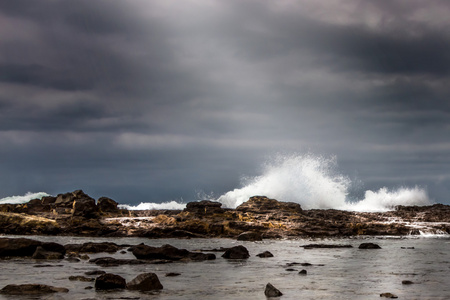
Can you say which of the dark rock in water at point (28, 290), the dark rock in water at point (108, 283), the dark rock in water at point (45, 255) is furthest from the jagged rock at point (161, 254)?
the dark rock in water at point (28, 290)

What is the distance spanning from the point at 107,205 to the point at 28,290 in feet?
138

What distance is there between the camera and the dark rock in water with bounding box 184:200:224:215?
48.4 meters

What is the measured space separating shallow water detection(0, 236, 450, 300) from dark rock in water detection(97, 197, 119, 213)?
31405mm

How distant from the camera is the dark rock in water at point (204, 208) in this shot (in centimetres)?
4838

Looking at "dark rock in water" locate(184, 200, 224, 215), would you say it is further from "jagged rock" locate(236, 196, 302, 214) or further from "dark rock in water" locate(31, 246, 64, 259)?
"dark rock in water" locate(31, 246, 64, 259)

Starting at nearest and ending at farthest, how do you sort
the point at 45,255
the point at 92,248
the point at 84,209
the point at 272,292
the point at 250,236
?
1. the point at 272,292
2. the point at 45,255
3. the point at 92,248
4. the point at 250,236
5. the point at 84,209

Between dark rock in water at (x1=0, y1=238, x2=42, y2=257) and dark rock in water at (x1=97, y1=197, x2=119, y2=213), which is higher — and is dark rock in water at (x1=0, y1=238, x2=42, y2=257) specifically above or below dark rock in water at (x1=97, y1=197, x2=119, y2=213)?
below

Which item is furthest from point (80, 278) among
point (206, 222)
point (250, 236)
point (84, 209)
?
point (84, 209)

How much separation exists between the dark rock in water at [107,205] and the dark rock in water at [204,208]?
11.1 metres

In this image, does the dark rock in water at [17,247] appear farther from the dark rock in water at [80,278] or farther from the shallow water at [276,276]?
the dark rock in water at [80,278]

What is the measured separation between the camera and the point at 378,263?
2230 centimetres

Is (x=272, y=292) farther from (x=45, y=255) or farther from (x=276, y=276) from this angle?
(x=45, y=255)

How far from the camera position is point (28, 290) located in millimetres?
13141

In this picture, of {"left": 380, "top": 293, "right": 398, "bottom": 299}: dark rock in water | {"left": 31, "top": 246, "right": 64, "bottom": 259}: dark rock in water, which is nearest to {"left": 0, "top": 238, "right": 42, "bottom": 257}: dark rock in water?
{"left": 31, "top": 246, "right": 64, "bottom": 259}: dark rock in water
